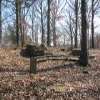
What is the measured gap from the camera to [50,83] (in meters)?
11.1

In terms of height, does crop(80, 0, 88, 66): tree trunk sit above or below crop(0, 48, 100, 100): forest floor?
above

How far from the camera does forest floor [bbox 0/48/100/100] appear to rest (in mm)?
9489

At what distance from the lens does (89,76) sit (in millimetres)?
13070

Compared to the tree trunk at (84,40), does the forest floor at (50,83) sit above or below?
below

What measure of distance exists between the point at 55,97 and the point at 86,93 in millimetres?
1273

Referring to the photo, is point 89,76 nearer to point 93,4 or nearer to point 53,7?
point 93,4

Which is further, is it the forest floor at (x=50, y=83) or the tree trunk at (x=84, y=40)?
the tree trunk at (x=84, y=40)

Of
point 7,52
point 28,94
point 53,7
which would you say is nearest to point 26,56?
point 7,52

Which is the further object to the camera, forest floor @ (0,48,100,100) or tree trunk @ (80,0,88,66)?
tree trunk @ (80,0,88,66)

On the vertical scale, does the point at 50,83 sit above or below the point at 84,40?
below

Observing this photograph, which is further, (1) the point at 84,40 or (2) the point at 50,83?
(1) the point at 84,40

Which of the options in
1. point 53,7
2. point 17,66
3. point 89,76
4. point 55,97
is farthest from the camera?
point 53,7

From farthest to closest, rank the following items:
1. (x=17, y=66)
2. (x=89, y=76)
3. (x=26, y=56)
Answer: (x=26, y=56)
(x=17, y=66)
(x=89, y=76)

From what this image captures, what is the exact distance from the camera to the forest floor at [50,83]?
949 centimetres
